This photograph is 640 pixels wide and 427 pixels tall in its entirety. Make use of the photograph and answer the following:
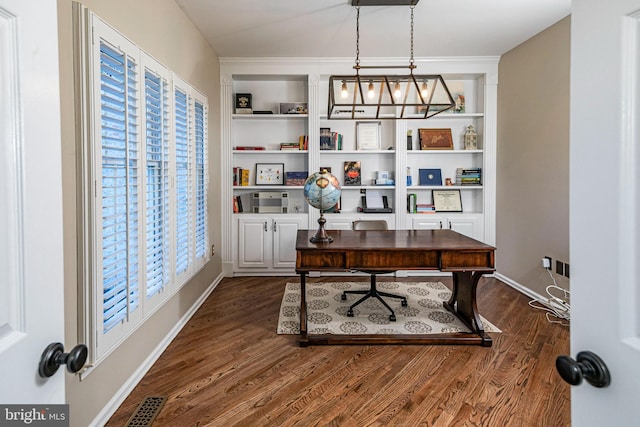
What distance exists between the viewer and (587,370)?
604mm

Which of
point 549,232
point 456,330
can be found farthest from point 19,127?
point 549,232

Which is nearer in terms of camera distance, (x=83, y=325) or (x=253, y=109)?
(x=83, y=325)

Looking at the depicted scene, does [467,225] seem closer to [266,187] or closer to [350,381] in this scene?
A: [266,187]

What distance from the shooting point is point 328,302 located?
351 cm

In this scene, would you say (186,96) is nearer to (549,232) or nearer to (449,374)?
(449,374)

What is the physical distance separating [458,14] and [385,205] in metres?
2.34

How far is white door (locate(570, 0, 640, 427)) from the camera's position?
54 cm

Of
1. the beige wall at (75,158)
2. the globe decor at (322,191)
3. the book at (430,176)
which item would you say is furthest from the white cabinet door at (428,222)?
the beige wall at (75,158)

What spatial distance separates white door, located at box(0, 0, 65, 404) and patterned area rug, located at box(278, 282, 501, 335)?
90.0 inches

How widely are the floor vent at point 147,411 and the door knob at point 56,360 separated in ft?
4.48

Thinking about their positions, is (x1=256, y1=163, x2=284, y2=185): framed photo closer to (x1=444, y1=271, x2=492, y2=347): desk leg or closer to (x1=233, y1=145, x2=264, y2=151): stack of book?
(x1=233, y1=145, x2=264, y2=151): stack of book

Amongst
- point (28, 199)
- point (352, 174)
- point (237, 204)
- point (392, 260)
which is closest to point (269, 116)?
point (237, 204)

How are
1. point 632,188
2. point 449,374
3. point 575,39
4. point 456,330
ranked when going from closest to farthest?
point 632,188, point 575,39, point 449,374, point 456,330

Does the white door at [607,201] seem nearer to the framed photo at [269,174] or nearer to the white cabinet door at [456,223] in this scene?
the white cabinet door at [456,223]
